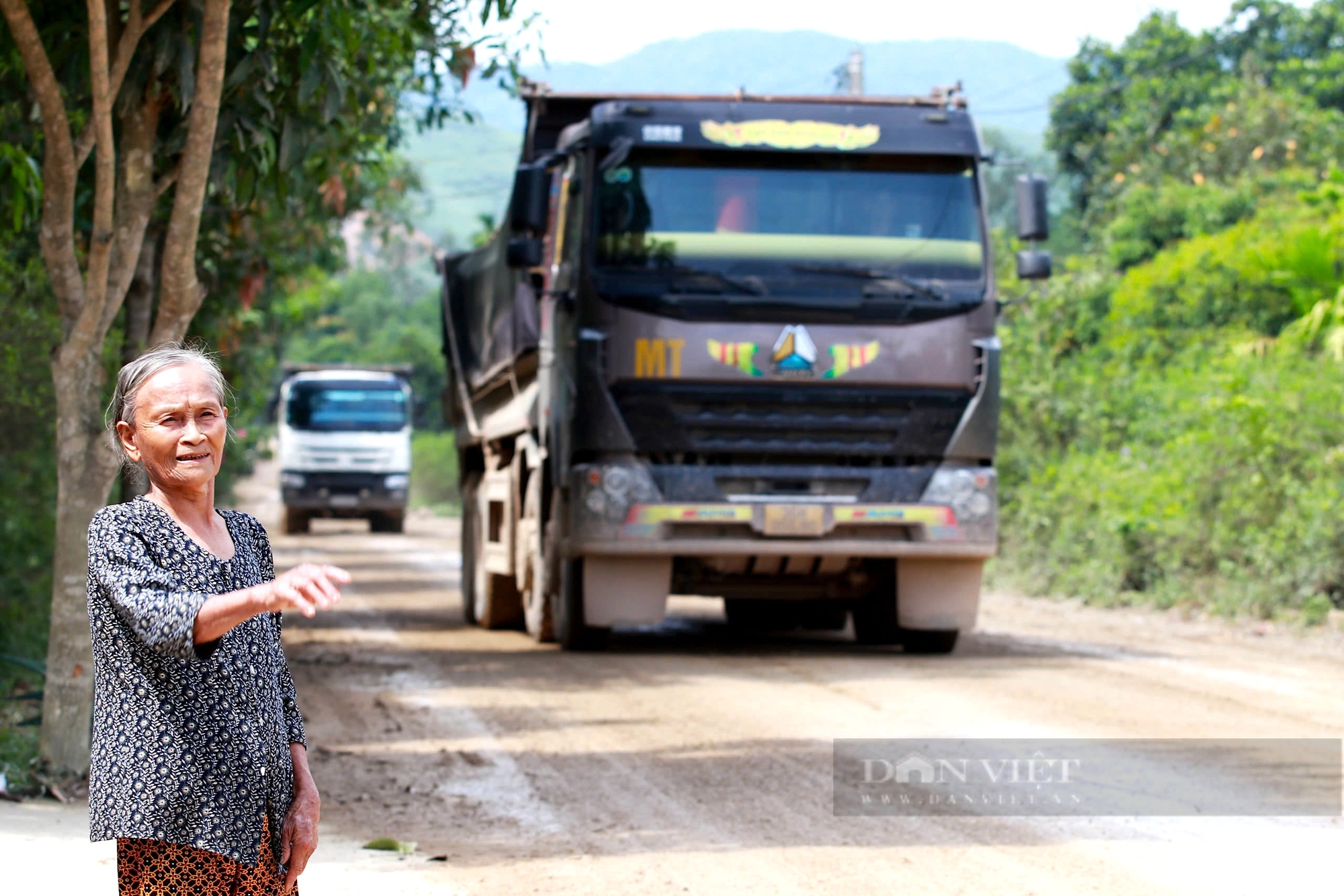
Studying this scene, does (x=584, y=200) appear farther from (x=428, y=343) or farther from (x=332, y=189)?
(x=428, y=343)

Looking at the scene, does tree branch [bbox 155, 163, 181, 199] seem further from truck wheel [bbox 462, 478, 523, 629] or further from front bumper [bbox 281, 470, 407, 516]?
front bumper [bbox 281, 470, 407, 516]

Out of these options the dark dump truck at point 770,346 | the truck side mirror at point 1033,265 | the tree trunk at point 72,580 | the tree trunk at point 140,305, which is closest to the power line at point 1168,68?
the truck side mirror at point 1033,265

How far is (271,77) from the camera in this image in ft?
25.9

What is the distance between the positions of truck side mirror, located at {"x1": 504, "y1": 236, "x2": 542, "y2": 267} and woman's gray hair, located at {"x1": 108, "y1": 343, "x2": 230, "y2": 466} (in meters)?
8.15

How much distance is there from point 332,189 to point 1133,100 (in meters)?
28.9

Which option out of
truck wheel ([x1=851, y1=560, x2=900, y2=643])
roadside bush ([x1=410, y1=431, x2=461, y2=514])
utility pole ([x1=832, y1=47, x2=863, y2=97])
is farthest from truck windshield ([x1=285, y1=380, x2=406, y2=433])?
truck wheel ([x1=851, y1=560, x2=900, y2=643])

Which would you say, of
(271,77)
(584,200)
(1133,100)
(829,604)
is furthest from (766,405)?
(1133,100)

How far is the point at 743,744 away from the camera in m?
8.09

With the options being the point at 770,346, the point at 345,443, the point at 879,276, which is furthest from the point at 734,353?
the point at 345,443

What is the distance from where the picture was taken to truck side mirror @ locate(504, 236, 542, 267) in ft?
37.5

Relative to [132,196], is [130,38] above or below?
above

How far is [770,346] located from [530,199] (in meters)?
1.88

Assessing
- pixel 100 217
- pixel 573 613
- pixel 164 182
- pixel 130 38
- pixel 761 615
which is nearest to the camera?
pixel 100 217

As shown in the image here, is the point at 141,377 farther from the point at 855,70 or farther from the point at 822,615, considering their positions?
the point at 855,70
